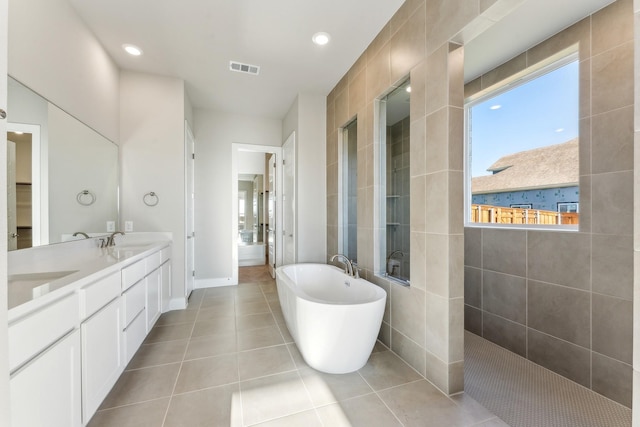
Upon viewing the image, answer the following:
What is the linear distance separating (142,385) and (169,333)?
31.1 inches

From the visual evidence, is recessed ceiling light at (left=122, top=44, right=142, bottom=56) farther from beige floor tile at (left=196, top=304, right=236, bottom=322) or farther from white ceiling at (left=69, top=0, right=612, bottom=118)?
beige floor tile at (left=196, top=304, right=236, bottom=322)

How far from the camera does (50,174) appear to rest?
1787 millimetres

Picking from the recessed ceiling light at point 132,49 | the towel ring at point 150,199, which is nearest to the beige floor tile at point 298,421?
the towel ring at point 150,199

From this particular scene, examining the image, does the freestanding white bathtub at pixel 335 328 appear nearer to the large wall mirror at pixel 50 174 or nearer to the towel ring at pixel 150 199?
the large wall mirror at pixel 50 174

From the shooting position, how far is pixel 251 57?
8.59 ft

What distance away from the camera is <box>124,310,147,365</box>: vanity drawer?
1720 millimetres

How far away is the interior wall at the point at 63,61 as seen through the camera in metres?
1.54

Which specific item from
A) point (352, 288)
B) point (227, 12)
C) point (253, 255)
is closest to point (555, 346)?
point (352, 288)

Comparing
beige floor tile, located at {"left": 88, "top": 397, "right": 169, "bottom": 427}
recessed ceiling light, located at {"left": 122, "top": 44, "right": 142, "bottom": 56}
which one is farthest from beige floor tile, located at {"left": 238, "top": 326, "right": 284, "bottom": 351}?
recessed ceiling light, located at {"left": 122, "top": 44, "right": 142, "bottom": 56}

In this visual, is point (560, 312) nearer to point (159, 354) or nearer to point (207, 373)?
point (207, 373)

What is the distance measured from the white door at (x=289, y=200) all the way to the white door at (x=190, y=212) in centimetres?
129

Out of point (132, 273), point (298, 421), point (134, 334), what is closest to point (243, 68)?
point (132, 273)

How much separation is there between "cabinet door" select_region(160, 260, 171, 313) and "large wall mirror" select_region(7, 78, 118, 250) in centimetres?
65

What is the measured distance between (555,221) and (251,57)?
3095mm
